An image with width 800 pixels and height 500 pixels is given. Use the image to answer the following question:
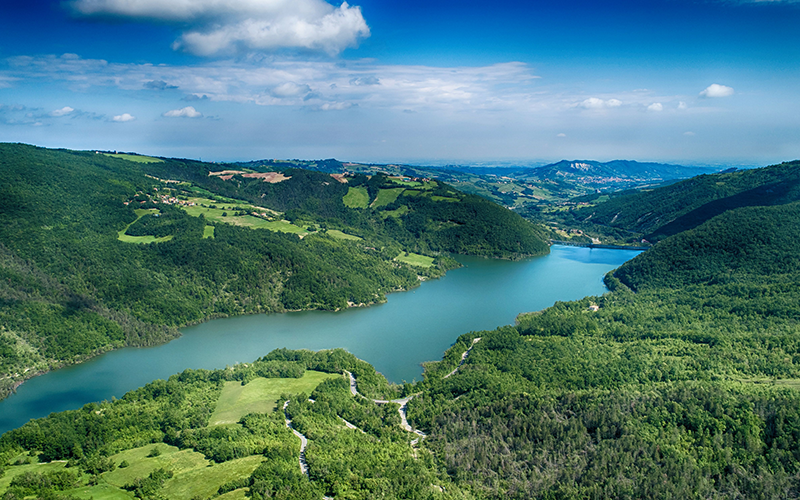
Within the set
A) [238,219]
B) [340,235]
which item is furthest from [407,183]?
[238,219]

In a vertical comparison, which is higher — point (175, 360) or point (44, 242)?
point (44, 242)

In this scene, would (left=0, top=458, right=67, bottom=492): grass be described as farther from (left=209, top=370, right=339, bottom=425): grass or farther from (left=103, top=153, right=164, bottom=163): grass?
(left=103, top=153, right=164, bottom=163): grass

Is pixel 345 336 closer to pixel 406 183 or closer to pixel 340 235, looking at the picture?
pixel 340 235

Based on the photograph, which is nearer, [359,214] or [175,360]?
A: [175,360]

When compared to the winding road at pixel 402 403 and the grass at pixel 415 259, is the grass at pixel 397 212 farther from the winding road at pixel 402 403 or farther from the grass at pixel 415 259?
the winding road at pixel 402 403

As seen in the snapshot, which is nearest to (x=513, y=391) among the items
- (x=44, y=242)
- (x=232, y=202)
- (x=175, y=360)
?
(x=175, y=360)

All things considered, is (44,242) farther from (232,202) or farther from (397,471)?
(397,471)
